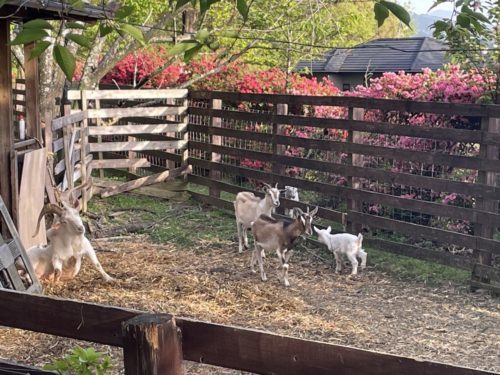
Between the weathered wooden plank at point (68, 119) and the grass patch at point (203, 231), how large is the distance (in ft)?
4.68

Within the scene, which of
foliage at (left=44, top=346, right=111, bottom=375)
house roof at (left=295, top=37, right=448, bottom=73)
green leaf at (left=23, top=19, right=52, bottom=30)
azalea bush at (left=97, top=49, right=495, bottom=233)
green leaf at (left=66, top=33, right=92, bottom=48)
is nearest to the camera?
green leaf at (left=23, top=19, right=52, bottom=30)

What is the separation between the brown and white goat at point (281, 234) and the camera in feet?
24.2

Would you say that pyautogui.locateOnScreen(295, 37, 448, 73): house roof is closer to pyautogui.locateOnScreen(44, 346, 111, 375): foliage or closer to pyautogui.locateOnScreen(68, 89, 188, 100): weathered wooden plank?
pyautogui.locateOnScreen(68, 89, 188, 100): weathered wooden plank

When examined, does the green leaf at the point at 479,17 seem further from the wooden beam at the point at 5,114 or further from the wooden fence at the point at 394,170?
the wooden beam at the point at 5,114

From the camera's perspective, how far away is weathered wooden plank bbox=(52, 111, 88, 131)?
30.7ft

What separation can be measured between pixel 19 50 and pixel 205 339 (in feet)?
42.0

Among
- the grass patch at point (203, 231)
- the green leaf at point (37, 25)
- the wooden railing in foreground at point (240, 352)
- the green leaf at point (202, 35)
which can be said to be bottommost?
the grass patch at point (203, 231)

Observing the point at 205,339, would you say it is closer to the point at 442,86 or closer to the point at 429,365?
the point at 429,365

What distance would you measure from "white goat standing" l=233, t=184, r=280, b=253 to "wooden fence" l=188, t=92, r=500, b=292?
29.3 inches

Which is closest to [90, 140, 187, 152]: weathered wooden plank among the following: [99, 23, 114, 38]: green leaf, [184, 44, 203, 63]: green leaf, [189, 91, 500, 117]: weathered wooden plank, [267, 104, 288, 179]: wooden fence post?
[189, 91, 500, 117]: weathered wooden plank

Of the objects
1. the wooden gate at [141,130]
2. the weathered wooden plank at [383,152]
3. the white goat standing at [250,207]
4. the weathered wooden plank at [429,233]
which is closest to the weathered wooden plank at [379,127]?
the weathered wooden plank at [383,152]

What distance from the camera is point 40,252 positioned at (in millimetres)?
6984

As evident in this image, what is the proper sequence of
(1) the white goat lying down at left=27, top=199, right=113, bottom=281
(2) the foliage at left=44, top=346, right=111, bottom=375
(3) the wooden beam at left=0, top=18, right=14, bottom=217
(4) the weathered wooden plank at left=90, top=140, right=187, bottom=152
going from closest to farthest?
(2) the foliage at left=44, top=346, right=111, bottom=375, (3) the wooden beam at left=0, top=18, right=14, bottom=217, (1) the white goat lying down at left=27, top=199, right=113, bottom=281, (4) the weathered wooden plank at left=90, top=140, right=187, bottom=152

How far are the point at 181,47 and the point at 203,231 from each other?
306 inches
